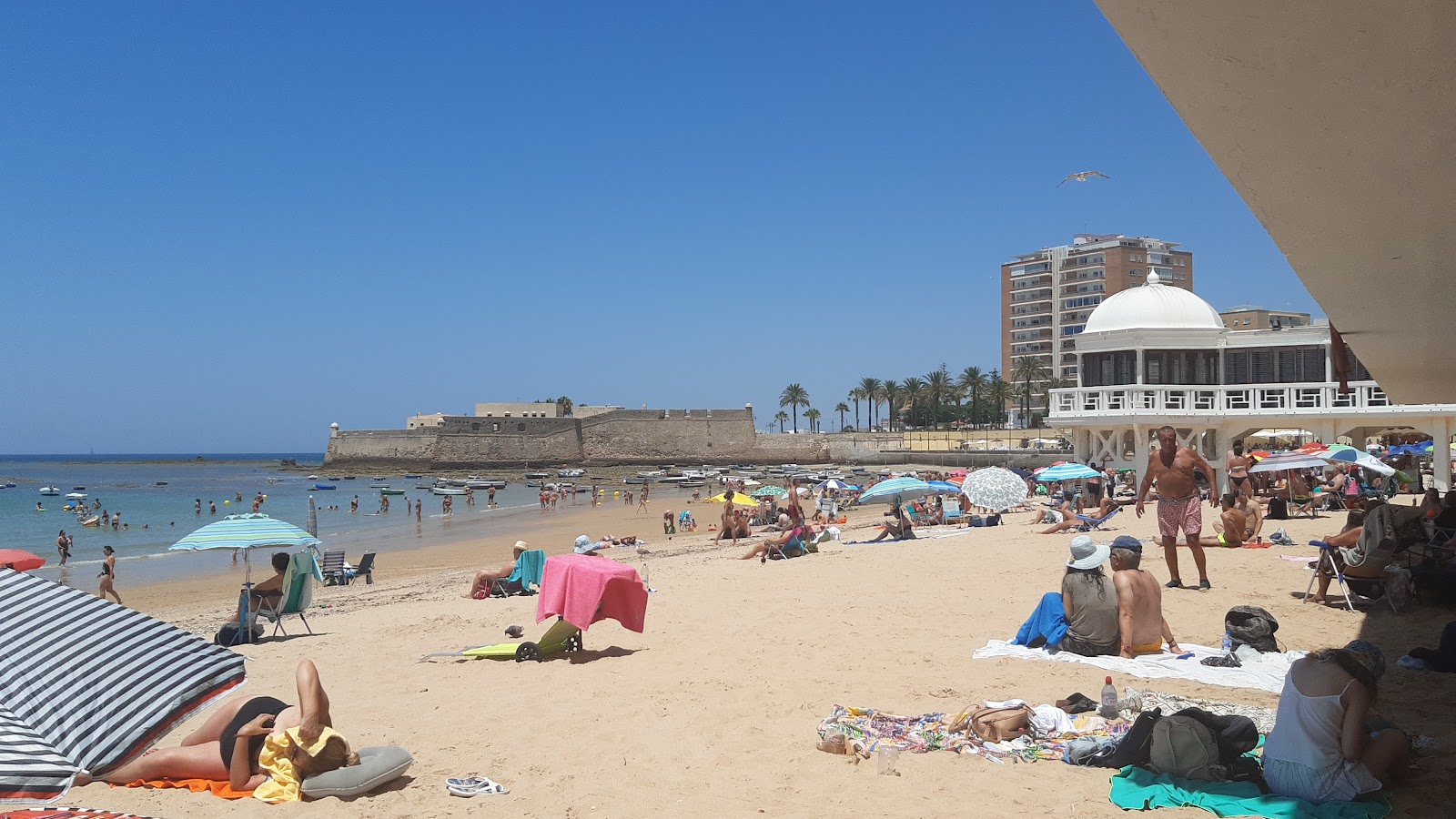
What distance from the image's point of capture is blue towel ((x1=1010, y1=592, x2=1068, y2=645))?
6.95 metres

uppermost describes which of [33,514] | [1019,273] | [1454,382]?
[1019,273]

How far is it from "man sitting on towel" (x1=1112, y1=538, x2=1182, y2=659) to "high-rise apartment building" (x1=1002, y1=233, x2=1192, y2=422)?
76.3 metres

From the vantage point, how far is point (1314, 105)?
7.31ft

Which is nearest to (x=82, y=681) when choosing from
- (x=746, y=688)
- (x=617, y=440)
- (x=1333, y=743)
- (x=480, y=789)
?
(x=480, y=789)

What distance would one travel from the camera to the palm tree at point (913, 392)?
89438 mm

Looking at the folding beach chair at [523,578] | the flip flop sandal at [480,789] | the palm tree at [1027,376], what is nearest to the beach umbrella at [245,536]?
the folding beach chair at [523,578]

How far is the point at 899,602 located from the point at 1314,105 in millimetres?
8018

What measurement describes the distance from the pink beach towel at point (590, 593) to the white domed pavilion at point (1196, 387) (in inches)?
666

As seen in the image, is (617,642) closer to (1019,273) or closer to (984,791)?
(984,791)

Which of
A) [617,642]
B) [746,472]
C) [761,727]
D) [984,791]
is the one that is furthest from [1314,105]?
[746,472]

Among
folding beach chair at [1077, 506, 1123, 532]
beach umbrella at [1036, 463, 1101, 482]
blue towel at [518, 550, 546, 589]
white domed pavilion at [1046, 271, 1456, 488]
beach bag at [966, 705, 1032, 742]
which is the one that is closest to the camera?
beach bag at [966, 705, 1032, 742]

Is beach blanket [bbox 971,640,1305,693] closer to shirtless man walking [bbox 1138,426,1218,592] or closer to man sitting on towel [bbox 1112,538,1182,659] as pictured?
man sitting on towel [bbox 1112,538,1182,659]

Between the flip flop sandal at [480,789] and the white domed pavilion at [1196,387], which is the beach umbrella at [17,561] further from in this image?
the white domed pavilion at [1196,387]

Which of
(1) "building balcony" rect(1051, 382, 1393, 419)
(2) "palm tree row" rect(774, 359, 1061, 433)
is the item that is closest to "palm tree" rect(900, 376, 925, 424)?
(2) "palm tree row" rect(774, 359, 1061, 433)
